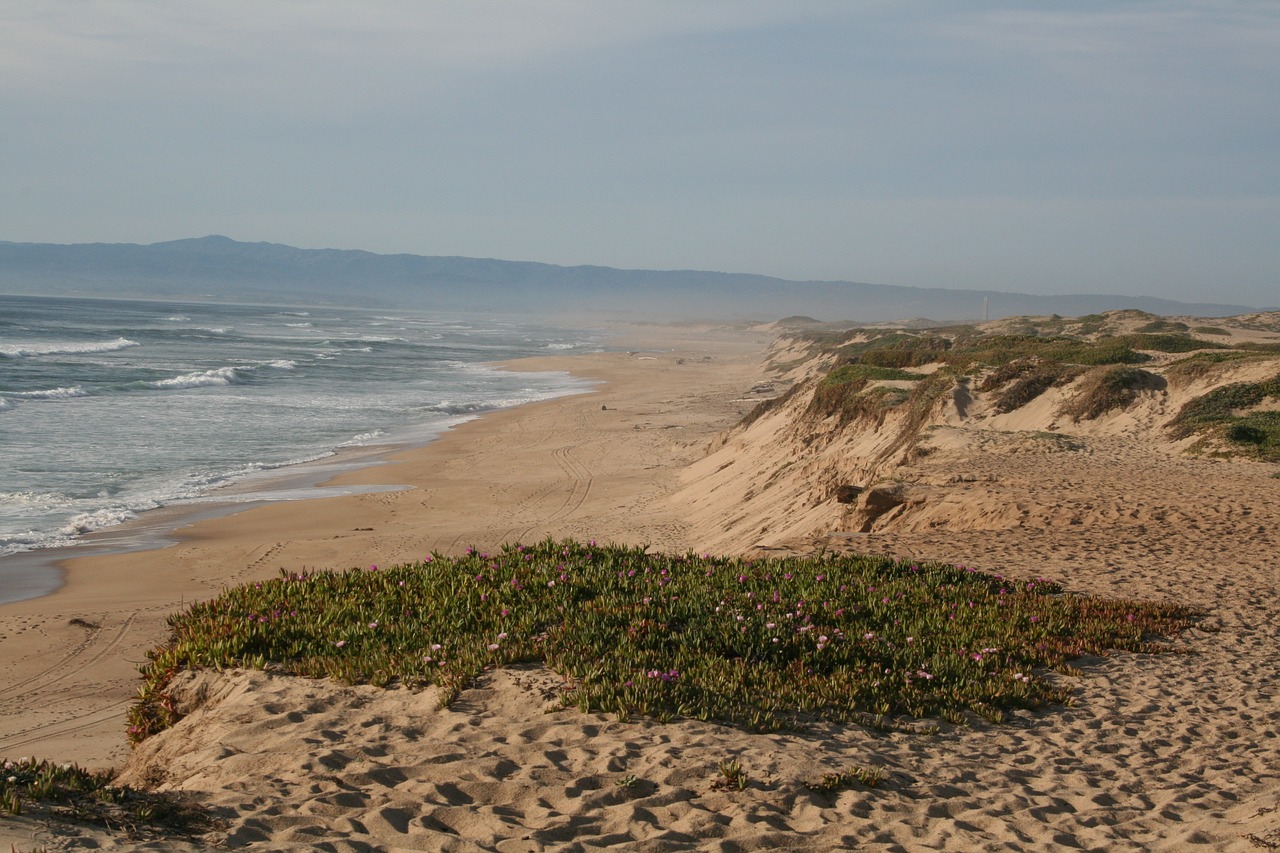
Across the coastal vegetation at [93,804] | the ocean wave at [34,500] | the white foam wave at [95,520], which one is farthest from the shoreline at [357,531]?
the ocean wave at [34,500]

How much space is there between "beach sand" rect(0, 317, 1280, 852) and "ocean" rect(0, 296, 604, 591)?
711cm

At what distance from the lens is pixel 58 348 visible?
5816 centimetres

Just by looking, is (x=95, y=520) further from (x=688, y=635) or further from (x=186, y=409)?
(x=186, y=409)

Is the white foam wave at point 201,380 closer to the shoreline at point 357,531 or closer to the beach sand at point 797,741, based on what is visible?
the shoreline at point 357,531

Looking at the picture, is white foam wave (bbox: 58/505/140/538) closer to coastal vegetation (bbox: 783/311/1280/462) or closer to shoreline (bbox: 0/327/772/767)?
shoreline (bbox: 0/327/772/767)

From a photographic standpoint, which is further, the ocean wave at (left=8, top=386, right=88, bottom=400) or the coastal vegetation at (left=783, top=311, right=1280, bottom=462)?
the ocean wave at (left=8, top=386, right=88, bottom=400)

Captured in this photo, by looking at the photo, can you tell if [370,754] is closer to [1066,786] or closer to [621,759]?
[621,759]

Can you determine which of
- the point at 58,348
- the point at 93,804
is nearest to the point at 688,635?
the point at 93,804

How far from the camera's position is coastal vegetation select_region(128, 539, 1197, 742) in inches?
237

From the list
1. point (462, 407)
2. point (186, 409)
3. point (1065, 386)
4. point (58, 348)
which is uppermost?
point (1065, 386)

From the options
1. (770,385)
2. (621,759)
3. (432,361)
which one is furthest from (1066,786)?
(432,361)

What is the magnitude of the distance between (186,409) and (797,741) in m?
32.2

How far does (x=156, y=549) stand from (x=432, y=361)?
4681 centimetres

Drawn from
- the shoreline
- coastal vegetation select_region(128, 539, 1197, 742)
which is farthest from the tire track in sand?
coastal vegetation select_region(128, 539, 1197, 742)
